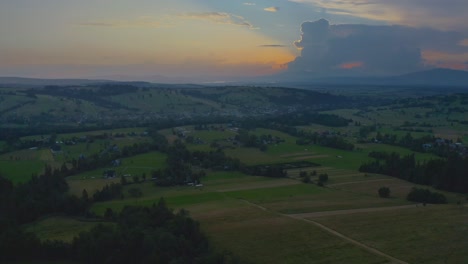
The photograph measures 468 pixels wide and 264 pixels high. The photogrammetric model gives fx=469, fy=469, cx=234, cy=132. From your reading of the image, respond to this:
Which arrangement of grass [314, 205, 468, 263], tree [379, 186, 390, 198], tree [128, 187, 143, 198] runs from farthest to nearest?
tree [128, 187, 143, 198] → tree [379, 186, 390, 198] → grass [314, 205, 468, 263]

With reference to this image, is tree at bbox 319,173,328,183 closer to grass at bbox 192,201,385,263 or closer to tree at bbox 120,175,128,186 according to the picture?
grass at bbox 192,201,385,263

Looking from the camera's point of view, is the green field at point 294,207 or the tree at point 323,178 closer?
the green field at point 294,207

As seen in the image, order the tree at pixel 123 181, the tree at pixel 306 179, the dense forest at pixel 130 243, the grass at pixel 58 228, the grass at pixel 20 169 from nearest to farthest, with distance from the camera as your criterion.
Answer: the dense forest at pixel 130 243 < the grass at pixel 58 228 < the tree at pixel 123 181 < the tree at pixel 306 179 < the grass at pixel 20 169

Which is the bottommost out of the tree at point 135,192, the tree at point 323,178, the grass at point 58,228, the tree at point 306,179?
the grass at point 58,228

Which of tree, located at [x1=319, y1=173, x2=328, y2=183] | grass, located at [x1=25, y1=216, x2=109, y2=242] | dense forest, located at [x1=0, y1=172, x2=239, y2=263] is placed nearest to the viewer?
dense forest, located at [x1=0, y1=172, x2=239, y2=263]

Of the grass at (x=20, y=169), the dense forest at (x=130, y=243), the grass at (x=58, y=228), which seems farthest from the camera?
the grass at (x=20, y=169)

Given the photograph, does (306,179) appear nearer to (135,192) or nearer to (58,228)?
(135,192)

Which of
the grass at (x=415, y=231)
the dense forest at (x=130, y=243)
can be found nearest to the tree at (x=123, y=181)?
the dense forest at (x=130, y=243)

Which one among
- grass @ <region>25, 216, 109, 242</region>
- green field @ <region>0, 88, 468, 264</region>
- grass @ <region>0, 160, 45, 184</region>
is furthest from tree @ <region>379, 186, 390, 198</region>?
grass @ <region>0, 160, 45, 184</region>

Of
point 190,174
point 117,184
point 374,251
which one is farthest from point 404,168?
point 117,184

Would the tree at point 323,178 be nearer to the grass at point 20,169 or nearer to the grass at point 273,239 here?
the grass at point 273,239

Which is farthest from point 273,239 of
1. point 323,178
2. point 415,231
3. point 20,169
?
point 20,169
